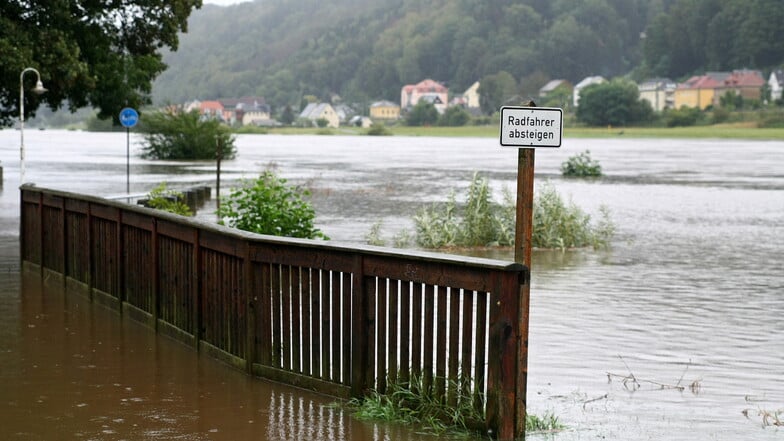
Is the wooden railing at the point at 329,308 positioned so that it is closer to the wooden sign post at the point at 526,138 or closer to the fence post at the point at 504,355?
the fence post at the point at 504,355

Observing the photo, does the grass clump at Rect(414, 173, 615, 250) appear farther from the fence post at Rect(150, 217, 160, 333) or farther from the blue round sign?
the blue round sign

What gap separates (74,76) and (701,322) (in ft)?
72.6

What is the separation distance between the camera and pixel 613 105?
564ft

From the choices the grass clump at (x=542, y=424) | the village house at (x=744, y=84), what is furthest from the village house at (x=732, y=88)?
the grass clump at (x=542, y=424)

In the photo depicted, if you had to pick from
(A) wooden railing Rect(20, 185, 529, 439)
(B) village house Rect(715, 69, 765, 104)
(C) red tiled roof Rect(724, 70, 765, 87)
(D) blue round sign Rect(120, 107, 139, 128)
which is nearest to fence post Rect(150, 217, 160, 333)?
(A) wooden railing Rect(20, 185, 529, 439)

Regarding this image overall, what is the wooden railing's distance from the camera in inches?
293

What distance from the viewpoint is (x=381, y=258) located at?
8.14 meters

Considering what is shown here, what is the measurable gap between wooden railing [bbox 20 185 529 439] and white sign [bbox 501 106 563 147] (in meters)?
0.89

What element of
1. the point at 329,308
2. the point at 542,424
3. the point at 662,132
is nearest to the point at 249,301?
the point at 329,308

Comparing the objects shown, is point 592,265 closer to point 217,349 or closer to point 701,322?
point 701,322

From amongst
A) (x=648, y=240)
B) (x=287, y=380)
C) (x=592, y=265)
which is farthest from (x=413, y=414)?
(x=648, y=240)

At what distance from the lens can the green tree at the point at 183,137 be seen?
69250 millimetres

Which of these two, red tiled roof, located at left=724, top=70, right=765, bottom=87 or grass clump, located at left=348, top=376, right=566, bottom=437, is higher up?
red tiled roof, located at left=724, top=70, right=765, bottom=87

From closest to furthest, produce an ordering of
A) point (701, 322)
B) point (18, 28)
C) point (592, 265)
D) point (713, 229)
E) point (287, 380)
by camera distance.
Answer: point (287, 380)
point (701, 322)
point (592, 265)
point (713, 229)
point (18, 28)
